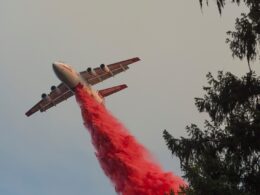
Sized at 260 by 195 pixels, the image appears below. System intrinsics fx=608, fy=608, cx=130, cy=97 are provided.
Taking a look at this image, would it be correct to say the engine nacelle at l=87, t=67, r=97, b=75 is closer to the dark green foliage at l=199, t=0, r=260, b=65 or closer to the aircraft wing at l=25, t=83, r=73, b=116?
the aircraft wing at l=25, t=83, r=73, b=116

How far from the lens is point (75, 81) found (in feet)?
162

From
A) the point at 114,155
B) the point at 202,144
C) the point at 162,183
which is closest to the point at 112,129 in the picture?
the point at 114,155

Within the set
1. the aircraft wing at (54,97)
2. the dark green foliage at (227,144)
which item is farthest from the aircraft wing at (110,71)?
the dark green foliage at (227,144)

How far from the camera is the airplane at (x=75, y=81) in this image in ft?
160

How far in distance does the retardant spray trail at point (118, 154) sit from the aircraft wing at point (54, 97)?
18.2 feet

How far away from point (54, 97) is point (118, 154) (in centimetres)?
1057

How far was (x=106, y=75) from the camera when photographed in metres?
55.3

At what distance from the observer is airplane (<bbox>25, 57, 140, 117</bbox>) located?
48625 mm

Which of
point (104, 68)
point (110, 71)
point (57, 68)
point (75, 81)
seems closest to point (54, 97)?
point (104, 68)

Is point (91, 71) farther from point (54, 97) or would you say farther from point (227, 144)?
point (227, 144)

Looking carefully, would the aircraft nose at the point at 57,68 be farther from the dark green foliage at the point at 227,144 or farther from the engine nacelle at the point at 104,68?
the dark green foliage at the point at 227,144

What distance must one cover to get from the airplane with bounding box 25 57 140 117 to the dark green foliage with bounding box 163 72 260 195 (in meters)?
30.9

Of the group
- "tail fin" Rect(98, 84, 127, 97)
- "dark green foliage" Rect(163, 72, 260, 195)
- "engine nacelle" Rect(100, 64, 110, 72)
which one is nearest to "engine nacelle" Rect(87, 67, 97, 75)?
"engine nacelle" Rect(100, 64, 110, 72)

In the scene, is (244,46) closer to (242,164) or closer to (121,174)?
(242,164)
